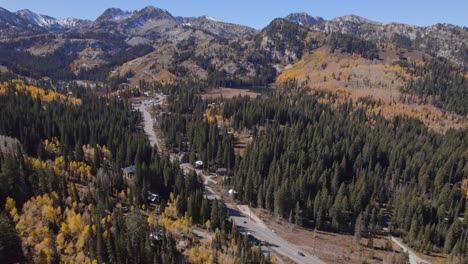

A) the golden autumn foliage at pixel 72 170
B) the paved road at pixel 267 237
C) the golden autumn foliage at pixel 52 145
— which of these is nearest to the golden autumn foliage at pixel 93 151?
the golden autumn foliage at pixel 52 145

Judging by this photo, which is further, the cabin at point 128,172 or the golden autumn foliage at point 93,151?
the golden autumn foliage at point 93,151

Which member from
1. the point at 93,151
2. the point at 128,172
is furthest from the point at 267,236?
the point at 93,151

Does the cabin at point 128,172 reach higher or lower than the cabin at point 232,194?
higher

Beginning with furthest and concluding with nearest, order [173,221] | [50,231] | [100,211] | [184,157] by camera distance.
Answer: [184,157], [173,221], [100,211], [50,231]

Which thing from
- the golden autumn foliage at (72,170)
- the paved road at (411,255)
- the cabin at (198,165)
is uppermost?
the golden autumn foliage at (72,170)

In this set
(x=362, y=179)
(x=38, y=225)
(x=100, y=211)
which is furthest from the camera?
(x=362, y=179)

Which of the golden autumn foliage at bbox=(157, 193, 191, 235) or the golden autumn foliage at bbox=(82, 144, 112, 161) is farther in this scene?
the golden autumn foliage at bbox=(82, 144, 112, 161)

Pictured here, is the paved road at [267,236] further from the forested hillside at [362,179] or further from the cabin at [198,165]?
the cabin at [198,165]

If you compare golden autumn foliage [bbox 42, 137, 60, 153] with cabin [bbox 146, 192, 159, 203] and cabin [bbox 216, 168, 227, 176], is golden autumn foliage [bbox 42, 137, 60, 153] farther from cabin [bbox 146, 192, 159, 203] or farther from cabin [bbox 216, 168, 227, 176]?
cabin [bbox 216, 168, 227, 176]

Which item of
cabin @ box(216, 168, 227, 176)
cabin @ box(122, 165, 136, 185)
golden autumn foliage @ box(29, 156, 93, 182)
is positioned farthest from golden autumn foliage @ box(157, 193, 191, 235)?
cabin @ box(216, 168, 227, 176)

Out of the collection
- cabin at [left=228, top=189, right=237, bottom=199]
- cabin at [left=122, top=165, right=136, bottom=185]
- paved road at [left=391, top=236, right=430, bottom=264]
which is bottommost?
paved road at [left=391, top=236, right=430, bottom=264]

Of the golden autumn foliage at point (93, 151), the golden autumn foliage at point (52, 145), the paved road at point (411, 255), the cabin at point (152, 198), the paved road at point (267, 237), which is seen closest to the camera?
the paved road at point (267, 237)

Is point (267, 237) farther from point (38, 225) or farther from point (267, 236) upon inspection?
point (38, 225)

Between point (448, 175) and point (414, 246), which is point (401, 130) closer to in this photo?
point (448, 175)
